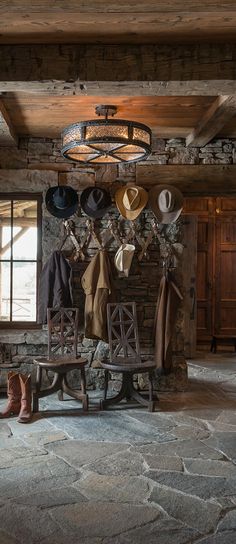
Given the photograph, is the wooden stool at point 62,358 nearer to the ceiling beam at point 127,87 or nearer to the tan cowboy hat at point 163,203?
the tan cowboy hat at point 163,203

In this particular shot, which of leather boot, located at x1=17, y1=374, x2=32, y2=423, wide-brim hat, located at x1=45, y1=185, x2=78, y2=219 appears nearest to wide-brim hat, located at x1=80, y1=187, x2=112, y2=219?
wide-brim hat, located at x1=45, y1=185, x2=78, y2=219

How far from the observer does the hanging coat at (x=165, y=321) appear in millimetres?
5328

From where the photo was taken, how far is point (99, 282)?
17.3 feet

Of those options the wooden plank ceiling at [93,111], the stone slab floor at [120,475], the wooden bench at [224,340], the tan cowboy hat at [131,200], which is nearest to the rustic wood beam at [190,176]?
the tan cowboy hat at [131,200]

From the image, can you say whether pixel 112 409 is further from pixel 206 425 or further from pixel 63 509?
pixel 63 509

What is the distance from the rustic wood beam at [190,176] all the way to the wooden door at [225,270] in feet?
11.3

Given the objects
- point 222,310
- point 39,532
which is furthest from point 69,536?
point 222,310

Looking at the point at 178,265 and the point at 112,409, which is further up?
the point at 178,265

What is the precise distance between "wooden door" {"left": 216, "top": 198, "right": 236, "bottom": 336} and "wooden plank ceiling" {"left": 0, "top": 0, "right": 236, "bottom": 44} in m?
5.92

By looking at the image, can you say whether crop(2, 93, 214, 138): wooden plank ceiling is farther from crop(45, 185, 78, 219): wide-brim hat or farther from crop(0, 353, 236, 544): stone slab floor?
crop(0, 353, 236, 544): stone slab floor

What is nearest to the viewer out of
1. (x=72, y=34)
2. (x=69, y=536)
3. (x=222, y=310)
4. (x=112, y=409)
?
(x=69, y=536)

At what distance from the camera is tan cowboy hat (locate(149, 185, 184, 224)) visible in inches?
213

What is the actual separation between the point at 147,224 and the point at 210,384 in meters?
1.91

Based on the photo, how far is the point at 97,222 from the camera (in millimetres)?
5555
